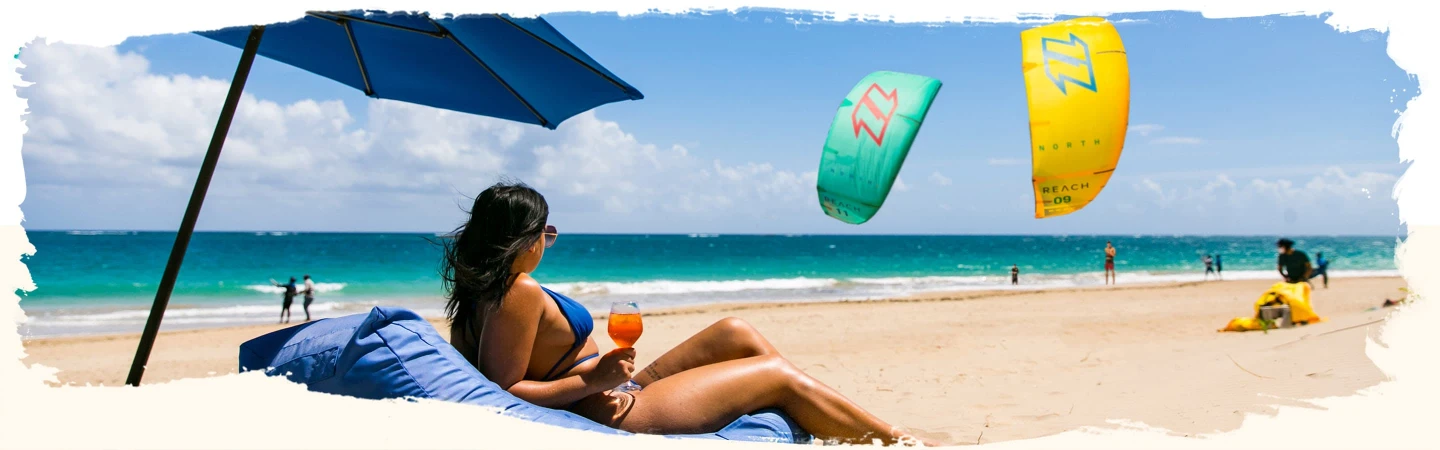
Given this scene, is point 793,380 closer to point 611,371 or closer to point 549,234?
point 611,371

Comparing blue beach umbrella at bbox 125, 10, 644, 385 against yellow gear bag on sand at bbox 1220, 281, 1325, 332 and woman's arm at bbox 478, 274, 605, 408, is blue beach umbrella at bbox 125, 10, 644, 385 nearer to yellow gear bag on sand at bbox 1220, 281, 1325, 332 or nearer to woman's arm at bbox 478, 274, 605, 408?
woman's arm at bbox 478, 274, 605, 408

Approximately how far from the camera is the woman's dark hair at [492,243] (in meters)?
2.33

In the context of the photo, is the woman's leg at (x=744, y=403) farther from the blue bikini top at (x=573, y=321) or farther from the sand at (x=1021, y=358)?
the sand at (x=1021, y=358)

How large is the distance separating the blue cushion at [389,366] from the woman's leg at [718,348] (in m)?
0.39

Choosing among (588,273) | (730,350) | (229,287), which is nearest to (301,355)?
(730,350)

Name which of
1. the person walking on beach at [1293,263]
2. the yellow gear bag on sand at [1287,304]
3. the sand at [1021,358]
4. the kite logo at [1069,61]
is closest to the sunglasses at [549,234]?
the sand at [1021,358]

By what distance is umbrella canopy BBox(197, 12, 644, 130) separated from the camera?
3061 mm

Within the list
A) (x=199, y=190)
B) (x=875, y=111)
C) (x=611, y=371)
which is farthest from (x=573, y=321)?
(x=875, y=111)

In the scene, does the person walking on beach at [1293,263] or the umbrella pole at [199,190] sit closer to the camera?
the umbrella pole at [199,190]

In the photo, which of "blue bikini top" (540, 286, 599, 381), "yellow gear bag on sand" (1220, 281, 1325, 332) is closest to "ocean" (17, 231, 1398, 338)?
"blue bikini top" (540, 286, 599, 381)

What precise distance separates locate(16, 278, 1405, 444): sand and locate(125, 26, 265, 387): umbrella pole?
435mm

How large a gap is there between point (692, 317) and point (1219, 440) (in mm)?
11674

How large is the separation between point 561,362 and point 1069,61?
380cm

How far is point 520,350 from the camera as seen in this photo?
235cm
